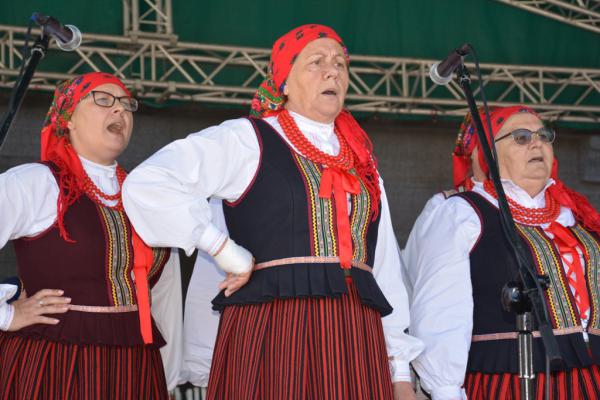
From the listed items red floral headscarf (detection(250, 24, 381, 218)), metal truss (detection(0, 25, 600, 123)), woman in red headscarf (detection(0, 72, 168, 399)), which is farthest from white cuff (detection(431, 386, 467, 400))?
metal truss (detection(0, 25, 600, 123))

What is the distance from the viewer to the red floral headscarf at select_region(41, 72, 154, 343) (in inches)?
144

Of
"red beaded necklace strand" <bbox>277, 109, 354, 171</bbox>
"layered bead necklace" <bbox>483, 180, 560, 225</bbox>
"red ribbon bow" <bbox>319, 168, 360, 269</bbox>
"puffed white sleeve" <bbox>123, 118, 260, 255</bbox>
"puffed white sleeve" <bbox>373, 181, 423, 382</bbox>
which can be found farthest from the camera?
"layered bead necklace" <bbox>483, 180, 560, 225</bbox>

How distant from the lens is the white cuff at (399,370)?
11.1ft

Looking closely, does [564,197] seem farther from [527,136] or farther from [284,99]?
[284,99]

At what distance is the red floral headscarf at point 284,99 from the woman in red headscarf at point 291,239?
0.04 ft

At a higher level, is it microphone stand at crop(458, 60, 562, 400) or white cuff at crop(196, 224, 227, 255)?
white cuff at crop(196, 224, 227, 255)

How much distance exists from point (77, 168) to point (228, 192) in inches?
35.3

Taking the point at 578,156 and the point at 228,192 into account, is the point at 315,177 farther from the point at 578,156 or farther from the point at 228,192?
the point at 578,156

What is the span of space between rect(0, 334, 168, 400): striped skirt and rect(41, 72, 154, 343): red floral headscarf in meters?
0.13

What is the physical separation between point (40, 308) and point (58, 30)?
104 centimetres

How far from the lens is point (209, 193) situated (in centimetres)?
316

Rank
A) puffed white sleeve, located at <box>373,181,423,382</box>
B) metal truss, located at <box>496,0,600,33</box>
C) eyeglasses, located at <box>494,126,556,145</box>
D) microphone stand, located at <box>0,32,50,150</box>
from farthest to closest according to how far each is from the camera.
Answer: metal truss, located at <box>496,0,600,33</box> < eyeglasses, located at <box>494,126,556,145</box> < puffed white sleeve, located at <box>373,181,423,382</box> < microphone stand, located at <box>0,32,50,150</box>

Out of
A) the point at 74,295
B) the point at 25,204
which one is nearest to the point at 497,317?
the point at 74,295

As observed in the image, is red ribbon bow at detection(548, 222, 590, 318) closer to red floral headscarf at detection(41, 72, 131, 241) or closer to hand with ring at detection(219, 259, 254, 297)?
hand with ring at detection(219, 259, 254, 297)
